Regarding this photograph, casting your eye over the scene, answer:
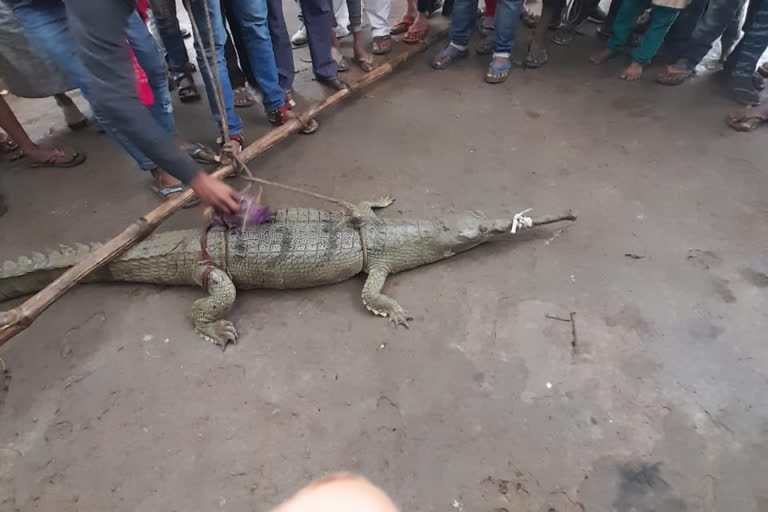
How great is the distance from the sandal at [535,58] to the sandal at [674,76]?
119 cm

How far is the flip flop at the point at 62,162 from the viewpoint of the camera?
3.88 metres

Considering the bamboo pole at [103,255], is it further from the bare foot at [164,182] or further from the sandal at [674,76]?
the sandal at [674,76]

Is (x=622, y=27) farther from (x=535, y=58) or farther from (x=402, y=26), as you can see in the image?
(x=402, y=26)

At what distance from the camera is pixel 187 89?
15.1 ft

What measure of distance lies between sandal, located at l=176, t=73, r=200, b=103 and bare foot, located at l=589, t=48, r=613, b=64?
4.39 m

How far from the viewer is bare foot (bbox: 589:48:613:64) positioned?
483cm

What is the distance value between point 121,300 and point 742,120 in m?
5.21

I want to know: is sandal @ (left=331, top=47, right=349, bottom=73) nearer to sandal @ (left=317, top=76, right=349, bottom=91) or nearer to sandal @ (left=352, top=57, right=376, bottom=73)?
sandal @ (left=352, top=57, right=376, bottom=73)

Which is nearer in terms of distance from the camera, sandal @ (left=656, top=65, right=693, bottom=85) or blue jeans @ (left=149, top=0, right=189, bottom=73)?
blue jeans @ (left=149, top=0, right=189, bottom=73)

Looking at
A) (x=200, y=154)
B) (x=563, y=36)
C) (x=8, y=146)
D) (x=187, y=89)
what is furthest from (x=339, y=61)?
(x=8, y=146)

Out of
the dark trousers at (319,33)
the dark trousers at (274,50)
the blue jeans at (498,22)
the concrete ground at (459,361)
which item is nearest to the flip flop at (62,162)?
the concrete ground at (459,361)

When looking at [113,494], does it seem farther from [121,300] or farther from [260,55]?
[260,55]

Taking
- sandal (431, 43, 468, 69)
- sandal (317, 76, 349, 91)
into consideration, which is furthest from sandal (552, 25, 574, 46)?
sandal (317, 76, 349, 91)

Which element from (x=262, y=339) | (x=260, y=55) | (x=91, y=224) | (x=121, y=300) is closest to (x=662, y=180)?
(x=262, y=339)
